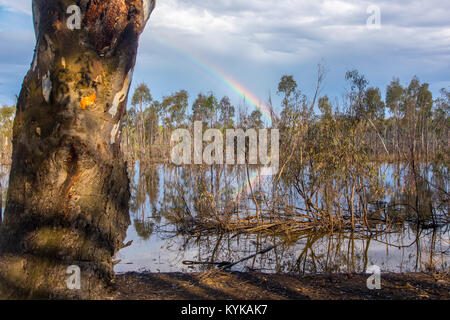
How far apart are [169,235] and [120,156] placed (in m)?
5.17

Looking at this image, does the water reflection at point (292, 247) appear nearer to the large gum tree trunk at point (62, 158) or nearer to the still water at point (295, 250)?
the still water at point (295, 250)

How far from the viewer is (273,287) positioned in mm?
4469

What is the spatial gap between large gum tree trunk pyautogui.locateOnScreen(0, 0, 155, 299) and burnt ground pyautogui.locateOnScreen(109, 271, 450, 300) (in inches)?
24.5

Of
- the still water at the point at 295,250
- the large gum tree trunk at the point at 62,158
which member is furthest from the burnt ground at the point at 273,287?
the still water at the point at 295,250

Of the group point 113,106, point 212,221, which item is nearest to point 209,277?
point 113,106

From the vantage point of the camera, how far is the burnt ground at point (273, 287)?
13.6 ft

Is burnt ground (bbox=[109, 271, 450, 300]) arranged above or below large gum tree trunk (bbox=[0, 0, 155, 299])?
below

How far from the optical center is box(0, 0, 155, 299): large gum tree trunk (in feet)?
12.5

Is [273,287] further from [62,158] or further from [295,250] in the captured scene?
[295,250]

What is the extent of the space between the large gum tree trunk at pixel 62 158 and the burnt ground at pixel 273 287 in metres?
0.62

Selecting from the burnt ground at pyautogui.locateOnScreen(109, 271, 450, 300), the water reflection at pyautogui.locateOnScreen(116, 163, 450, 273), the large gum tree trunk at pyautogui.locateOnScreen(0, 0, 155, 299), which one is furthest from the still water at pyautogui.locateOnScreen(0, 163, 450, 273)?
the large gum tree trunk at pyautogui.locateOnScreen(0, 0, 155, 299)

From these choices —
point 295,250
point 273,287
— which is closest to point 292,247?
point 295,250

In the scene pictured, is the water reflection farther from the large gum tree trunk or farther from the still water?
the large gum tree trunk

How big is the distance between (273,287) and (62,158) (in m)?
2.81
